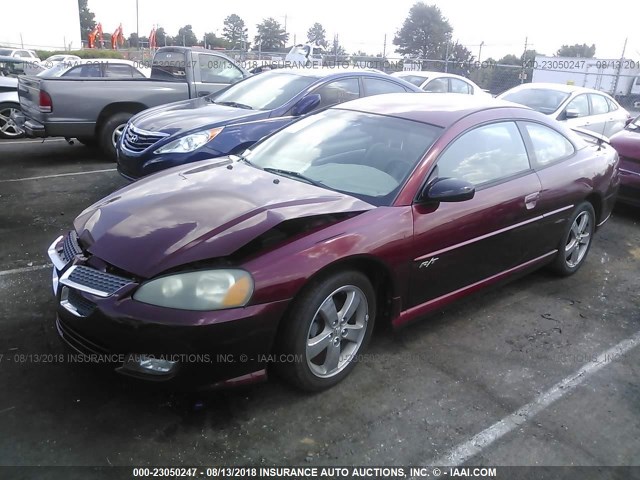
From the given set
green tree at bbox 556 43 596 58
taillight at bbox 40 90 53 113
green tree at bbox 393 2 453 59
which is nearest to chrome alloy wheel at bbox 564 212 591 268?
taillight at bbox 40 90 53 113

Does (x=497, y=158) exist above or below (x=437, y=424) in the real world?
above

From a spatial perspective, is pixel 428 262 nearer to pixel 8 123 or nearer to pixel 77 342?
pixel 77 342

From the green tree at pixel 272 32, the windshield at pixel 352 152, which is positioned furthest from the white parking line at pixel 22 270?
the green tree at pixel 272 32

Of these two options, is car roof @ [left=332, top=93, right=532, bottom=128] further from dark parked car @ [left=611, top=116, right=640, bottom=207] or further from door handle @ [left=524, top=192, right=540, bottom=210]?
dark parked car @ [left=611, top=116, right=640, bottom=207]

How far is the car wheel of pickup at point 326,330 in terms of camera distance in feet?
8.87

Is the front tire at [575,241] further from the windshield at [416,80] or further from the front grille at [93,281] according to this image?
the windshield at [416,80]

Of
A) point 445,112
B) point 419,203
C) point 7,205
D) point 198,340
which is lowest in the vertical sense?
point 7,205

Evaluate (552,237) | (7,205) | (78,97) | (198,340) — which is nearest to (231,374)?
(198,340)

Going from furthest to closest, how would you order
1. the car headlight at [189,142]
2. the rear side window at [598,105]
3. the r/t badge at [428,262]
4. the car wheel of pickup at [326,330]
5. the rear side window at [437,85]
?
1. the rear side window at [437,85]
2. the rear side window at [598,105]
3. the car headlight at [189,142]
4. the r/t badge at [428,262]
5. the car wheel of pickup at [326,330]

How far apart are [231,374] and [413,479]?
0.96m

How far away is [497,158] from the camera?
3.81 meters

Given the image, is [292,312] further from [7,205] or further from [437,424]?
[7,205]

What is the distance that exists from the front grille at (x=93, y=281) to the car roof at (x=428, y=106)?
2192 mm

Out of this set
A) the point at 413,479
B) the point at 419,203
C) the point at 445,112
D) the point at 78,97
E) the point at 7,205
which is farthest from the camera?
the point at 78,97
